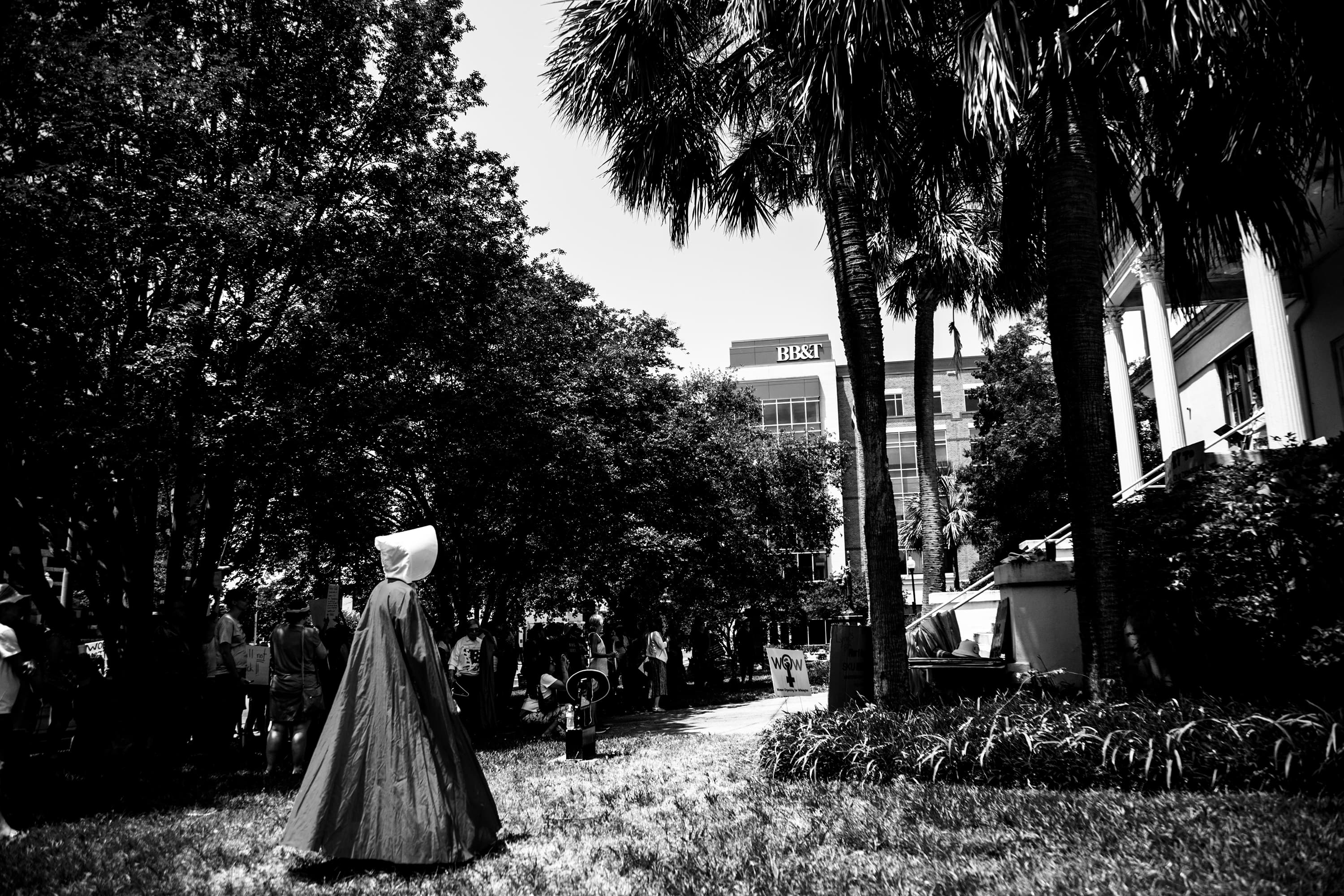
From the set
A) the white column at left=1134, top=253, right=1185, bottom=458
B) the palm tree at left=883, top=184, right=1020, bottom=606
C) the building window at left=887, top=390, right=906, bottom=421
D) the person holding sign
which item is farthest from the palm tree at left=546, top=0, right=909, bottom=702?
the building window at left=887, top=390, right=906, bottom=421

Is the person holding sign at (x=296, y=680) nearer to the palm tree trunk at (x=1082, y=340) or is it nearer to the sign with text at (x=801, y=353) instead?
the palm tree trunk at (x=1082, y=340)

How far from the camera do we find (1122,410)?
2117 centimetres

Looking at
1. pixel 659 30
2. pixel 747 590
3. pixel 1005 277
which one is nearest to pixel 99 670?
pixel 659 30

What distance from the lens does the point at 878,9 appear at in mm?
7484

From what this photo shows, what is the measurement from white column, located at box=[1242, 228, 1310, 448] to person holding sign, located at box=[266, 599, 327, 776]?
1432cm

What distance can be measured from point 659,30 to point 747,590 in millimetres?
16859

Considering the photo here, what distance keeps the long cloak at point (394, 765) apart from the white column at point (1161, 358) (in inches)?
732

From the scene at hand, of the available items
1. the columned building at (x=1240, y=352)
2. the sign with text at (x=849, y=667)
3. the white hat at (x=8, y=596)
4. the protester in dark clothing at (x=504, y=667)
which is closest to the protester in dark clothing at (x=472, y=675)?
the protester in dark clothing at (x=504, y=667)

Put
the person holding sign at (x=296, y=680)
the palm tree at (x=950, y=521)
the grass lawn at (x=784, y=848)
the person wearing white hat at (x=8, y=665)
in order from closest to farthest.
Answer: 1. the grass lawn at (x=784, y=848)
2. the person wearing white hat at (x=8, y=665)
3. the person holding sign at (x=296, y=680)
4. the palm tree at (x=950, y=521)

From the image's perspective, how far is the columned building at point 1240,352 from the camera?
49.3ft

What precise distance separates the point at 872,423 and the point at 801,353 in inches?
2126

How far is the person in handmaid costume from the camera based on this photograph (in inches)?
195

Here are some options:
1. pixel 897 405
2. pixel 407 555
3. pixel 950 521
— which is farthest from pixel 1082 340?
pixel 897 405

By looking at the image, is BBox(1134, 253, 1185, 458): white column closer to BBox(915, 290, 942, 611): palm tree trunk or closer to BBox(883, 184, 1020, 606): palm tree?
BBox(883, 184, 1020, 606): palm tree
